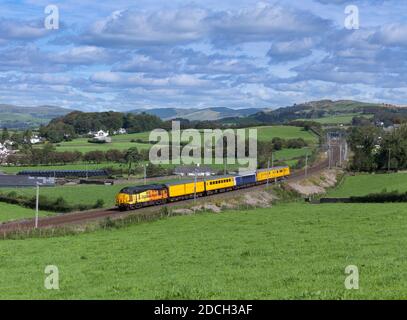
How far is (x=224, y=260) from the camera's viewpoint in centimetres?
2436

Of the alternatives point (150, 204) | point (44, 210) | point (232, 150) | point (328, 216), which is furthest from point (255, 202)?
point (232, 150)

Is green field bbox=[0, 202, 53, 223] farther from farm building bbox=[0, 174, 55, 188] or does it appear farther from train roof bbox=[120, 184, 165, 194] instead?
farm building bbox=[0, 174, 55, 188]

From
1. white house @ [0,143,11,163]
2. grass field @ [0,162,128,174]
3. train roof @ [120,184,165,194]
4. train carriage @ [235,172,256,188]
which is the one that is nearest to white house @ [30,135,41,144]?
white house @ [0,143,11,163]

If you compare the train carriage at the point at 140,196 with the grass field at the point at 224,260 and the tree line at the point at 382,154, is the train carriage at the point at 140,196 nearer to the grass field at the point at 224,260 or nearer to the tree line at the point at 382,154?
the grass field at the point at 224,260

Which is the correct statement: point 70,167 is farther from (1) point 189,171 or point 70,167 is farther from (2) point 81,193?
(2) point 81,193

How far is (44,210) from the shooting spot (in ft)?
236

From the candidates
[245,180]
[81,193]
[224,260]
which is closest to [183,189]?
[245,180]

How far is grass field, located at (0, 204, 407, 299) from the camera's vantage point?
1627cm

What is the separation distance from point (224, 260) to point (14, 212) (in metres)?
47.9

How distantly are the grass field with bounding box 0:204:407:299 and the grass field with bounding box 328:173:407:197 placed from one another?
1502 inches
